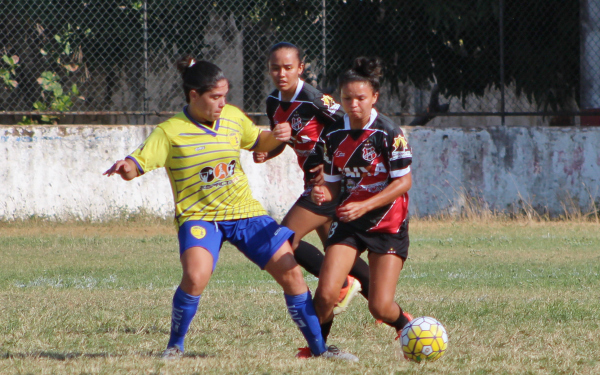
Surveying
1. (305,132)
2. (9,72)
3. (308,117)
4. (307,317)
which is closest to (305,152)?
(305,132)

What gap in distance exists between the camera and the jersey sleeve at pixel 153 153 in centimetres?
405

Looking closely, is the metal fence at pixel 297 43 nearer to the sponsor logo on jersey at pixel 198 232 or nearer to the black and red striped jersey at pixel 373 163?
the black and red striped jersey at pixel 373 163

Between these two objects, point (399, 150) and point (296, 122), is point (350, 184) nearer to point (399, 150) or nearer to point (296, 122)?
point (399, 150)

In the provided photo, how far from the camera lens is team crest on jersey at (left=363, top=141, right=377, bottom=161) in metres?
4.26

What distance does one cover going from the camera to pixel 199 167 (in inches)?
164

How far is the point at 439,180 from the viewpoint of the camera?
11062mm

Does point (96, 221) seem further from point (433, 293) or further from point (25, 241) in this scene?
point (433, 293)

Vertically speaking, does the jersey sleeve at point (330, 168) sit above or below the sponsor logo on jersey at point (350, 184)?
above

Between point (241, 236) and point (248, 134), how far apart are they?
0.67m

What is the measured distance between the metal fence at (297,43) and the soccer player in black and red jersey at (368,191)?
6962 millimetres

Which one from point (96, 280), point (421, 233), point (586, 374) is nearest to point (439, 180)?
point (421, 233)

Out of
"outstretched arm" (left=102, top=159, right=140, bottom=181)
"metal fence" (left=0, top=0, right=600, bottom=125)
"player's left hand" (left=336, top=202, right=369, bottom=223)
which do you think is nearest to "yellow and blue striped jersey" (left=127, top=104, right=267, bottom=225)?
"outstretched arm" (left=102, top=159, right=140, bottom=181)

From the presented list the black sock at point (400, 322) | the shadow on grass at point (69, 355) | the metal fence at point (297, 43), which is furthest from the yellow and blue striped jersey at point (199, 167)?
the metal fence at point (297, 43)

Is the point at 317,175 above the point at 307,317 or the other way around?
above
